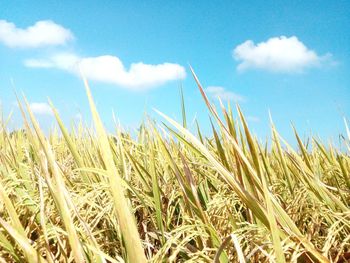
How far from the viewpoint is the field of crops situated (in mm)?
558

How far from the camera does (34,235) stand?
3.53 ft

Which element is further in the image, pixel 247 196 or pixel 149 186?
pixel 149 186

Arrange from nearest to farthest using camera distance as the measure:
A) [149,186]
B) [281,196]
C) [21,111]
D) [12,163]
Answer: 1. [21,111]
2. [149,186]
3. [281,196]
4. [12,163]

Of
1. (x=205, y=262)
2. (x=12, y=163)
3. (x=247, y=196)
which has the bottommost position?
(x=205, y=262)

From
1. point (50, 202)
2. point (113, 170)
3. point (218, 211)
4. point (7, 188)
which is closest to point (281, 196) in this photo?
point (218, 211)

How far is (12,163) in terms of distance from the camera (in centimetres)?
148

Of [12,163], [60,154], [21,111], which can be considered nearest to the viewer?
[21,111]

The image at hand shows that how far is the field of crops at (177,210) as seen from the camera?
56cm

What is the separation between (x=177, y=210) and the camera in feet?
3.95

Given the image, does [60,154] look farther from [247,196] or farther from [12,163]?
[247,196]

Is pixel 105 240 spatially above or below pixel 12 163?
below

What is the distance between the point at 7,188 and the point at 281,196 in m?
0.84

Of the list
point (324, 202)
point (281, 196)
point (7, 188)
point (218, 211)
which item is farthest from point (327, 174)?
point (7, 188)

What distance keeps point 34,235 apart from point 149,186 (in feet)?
1.14
